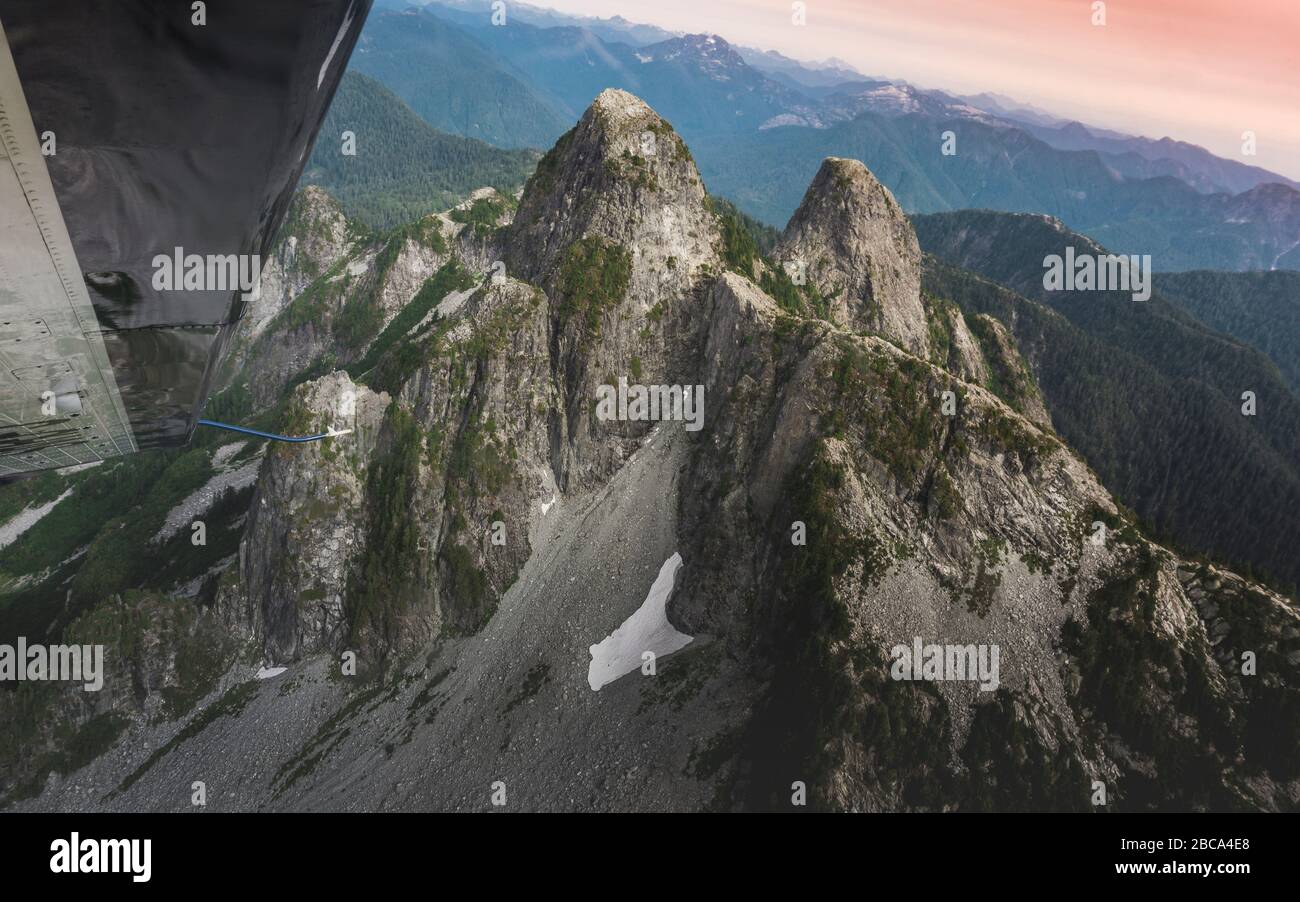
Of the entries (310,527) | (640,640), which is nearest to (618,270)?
(640,640)

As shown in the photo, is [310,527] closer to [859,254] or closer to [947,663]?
[947,663]

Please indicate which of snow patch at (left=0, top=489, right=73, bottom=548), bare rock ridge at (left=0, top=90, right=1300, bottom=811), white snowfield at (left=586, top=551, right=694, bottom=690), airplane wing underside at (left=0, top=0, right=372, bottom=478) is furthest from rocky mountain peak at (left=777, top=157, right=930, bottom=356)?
snow patch at (left=0, top=489, right=73, bottom=548)

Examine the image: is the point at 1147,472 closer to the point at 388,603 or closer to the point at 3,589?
the point at 388,603

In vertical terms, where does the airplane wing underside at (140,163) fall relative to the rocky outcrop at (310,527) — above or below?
above

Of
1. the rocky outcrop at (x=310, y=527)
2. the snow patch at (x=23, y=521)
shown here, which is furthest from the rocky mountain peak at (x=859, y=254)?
the snow patch at (x=23, y=521)

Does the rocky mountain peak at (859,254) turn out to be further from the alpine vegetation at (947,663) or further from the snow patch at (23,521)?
the snow patch at (23,521)

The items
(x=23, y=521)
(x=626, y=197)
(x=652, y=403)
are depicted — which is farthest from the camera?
(x=23, y=521)
